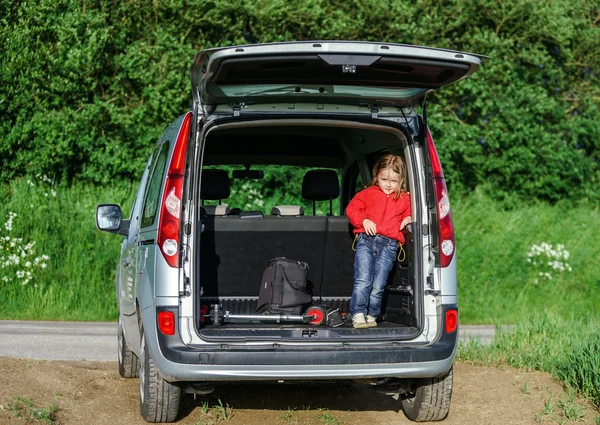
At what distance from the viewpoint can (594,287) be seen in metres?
16.4

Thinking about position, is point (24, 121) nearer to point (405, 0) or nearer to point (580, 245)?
point (405, 0)

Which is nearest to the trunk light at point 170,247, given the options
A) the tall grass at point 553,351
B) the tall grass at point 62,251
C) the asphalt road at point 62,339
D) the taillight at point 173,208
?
the taillight at point 173,208

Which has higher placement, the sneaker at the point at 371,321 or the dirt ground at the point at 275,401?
the sneaker at the point at 371,321

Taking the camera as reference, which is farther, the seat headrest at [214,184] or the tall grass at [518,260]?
the tall grass at [518,260]

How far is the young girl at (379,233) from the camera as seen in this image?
6773 mm

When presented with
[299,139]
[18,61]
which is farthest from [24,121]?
[299,139]

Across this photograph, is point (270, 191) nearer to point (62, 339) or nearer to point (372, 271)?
point (62, 339)

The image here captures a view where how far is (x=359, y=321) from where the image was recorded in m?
6.62

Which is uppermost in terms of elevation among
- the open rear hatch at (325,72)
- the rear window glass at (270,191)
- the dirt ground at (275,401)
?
the open rear hatch at (325,72)

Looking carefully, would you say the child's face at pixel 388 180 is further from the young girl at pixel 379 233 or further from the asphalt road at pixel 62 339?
the asphalt road at pixel 62 339

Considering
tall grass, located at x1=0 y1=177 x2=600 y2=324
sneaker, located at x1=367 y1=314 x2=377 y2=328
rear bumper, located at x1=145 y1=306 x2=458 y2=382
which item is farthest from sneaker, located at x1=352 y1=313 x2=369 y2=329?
tall grass, located at x1=0 y1=177 x2=600 y2=324

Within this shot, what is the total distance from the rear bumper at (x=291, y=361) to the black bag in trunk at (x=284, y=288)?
1239 mm

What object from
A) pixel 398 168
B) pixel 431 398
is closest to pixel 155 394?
pixel 431 398

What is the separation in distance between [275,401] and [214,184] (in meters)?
1.64
